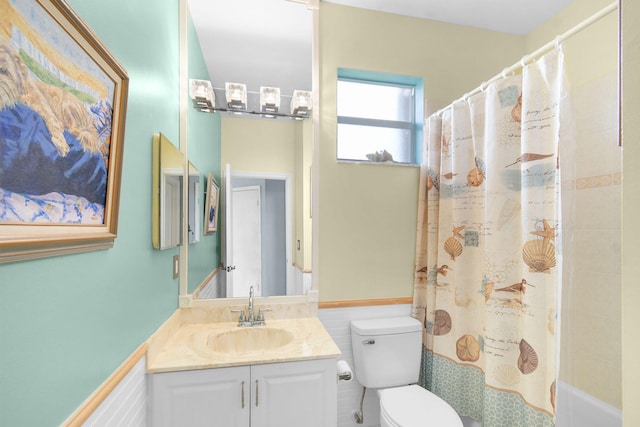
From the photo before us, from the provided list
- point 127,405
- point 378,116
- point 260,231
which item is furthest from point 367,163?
point 127,405

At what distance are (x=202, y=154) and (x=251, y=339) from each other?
113 centimetres

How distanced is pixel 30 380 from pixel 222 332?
41.7 inches

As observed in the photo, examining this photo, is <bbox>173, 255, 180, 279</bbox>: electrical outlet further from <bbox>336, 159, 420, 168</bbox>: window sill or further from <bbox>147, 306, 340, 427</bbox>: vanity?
<bbox>336, 159, 420, 168</bbox>: window sill

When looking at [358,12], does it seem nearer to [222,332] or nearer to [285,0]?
[285,0]

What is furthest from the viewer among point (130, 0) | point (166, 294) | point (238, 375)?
point (166, 294)

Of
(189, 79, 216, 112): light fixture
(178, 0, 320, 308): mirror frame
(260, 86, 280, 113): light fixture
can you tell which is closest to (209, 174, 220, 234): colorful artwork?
(178, 0, 320, 308): mirror frame

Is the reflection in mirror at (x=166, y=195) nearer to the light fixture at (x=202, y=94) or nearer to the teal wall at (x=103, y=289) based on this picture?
the teal wall at (x=103, y=289)

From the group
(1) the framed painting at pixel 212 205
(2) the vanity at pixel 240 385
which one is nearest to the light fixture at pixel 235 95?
(1) the framed painting at pixel 212 205

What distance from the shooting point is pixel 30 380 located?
59 cm

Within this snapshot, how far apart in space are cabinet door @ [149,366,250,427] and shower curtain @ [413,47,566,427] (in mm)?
1207

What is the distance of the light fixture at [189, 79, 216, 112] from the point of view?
68.7 inches

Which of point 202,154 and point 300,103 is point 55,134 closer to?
point 202,154

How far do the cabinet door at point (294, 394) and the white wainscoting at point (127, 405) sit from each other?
0.42 m

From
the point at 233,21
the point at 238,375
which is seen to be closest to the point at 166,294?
the point at 238,375
